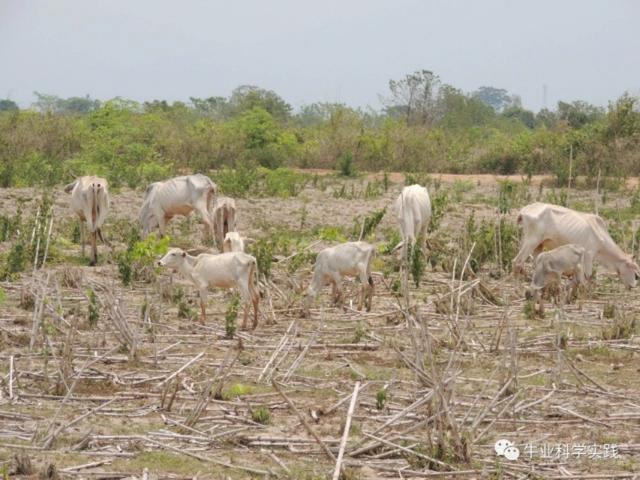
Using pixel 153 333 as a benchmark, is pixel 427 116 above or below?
→ above

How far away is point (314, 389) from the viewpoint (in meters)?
8.55

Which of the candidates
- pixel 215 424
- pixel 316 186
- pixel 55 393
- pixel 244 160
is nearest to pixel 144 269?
pixel 55 393

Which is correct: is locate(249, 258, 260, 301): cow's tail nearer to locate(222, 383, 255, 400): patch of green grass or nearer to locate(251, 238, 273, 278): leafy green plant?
locate(251, 238, 273, 278): leafy green plant

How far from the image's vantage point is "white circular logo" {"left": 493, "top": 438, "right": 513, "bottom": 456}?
680cm

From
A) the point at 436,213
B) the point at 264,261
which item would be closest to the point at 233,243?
the point at 264,261

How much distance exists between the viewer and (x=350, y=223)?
19.3m

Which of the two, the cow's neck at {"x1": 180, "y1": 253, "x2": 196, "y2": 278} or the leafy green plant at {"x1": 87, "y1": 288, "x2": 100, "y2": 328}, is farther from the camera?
the cow's neck at {"x1": 180, "y1": 253, "x2": 196, "y2": 278}

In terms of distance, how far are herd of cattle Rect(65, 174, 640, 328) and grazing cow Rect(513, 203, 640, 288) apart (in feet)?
0.04

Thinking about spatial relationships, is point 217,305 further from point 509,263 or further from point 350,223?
point 350,223

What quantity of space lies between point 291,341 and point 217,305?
296 centimetres

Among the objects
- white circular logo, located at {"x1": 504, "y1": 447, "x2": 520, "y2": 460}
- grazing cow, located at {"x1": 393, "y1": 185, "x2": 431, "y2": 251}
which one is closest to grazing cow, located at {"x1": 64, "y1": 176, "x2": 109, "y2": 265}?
grazing cow, located at {"x1": 393, "y1": 185, "x2": 431, "y2": 251}

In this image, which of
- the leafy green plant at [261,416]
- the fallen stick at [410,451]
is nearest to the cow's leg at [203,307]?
the leafy green plant at [261,416]

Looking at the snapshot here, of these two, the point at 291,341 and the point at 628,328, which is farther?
the point at 628,328

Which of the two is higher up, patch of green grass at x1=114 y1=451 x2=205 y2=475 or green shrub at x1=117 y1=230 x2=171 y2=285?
green shrub at x1=117 y1=230 x2=171 y2=285
